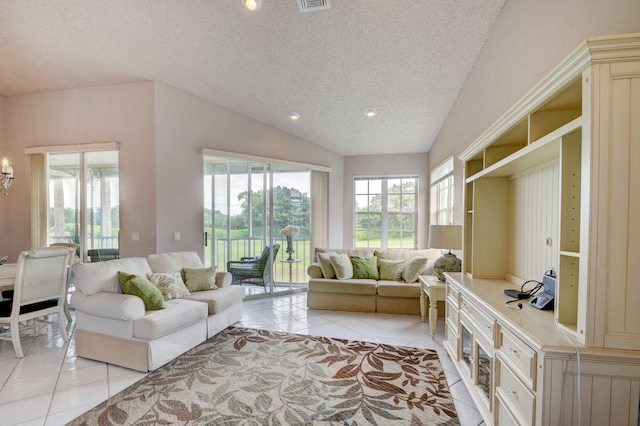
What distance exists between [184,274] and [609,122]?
395 centimetres

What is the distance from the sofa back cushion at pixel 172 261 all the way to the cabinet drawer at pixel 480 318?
3197 millimetres

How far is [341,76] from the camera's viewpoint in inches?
137

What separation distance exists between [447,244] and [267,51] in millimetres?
2889

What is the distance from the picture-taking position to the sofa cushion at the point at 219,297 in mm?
3291

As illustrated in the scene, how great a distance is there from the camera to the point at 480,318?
6.32ft

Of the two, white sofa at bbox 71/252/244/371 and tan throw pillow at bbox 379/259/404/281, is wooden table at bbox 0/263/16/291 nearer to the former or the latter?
white sofa at bbox 71/252/244/371


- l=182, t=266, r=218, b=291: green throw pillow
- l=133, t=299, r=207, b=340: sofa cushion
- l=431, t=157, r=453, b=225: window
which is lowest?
l=133, t=299, r=207, b=340: sofa cushion

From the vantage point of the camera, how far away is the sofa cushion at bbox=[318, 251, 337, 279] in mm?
4520

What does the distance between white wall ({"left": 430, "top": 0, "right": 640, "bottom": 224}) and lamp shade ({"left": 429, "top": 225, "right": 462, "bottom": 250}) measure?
64 cm

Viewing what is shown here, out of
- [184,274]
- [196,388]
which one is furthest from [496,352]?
[184,274]

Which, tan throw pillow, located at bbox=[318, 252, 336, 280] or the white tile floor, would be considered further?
tan throw pillow, located at bbox=[318, 252, 336, 280]

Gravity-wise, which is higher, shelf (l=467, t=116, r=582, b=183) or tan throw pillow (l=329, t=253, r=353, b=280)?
shelf (l=467, t=116, r=582, b=183)

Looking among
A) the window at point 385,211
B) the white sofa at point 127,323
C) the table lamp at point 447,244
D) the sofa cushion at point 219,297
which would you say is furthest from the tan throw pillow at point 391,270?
the white sofa at point 127,323

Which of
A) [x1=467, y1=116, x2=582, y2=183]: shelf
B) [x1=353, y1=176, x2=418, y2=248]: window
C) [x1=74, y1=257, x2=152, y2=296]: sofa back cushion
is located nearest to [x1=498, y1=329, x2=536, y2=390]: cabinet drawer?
[x1=467, y1=116, x2=582, y2=183]: shelf
